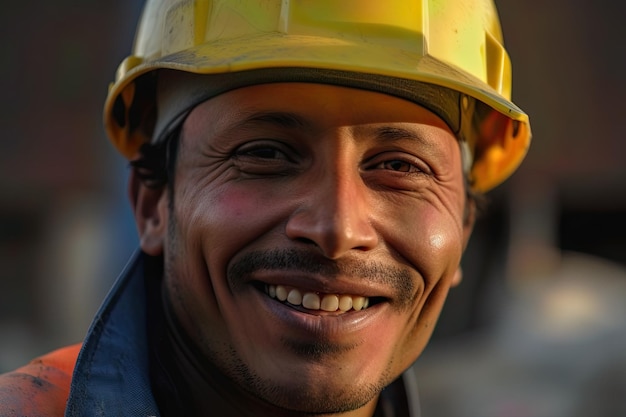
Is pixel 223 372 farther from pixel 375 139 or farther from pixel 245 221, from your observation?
pixel 375 139

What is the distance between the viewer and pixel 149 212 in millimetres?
2838

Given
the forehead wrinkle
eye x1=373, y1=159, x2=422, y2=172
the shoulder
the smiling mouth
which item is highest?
the forehead wrinkle

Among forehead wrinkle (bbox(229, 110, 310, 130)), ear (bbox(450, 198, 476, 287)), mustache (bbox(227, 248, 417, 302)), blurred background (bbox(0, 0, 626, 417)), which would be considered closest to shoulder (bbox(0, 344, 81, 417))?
mustache (bbox(227, 248, 417, 302))

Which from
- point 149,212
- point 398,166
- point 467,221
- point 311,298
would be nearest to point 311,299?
point 311,298

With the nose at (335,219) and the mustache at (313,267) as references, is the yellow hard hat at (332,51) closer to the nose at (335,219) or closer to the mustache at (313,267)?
the nose at (335,219)

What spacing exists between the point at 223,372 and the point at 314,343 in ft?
1.01

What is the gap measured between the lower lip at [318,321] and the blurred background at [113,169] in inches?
217

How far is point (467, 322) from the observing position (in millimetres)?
7684

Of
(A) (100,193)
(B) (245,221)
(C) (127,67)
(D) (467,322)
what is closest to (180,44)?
(C) (127,67)

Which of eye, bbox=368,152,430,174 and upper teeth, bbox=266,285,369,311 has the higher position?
eye, bbox=368,152,430,174

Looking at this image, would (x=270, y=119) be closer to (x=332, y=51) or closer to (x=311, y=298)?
(x=332, y=51)

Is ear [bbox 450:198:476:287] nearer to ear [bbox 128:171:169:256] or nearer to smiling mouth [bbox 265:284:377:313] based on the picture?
smiling mouth [bbox 265:284:377:313]

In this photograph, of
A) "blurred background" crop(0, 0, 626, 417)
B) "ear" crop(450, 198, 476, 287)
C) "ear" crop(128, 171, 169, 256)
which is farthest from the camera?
"blurred background" crop(0, 0, 626, 417)

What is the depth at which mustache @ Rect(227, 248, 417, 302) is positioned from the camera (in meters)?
2.33
